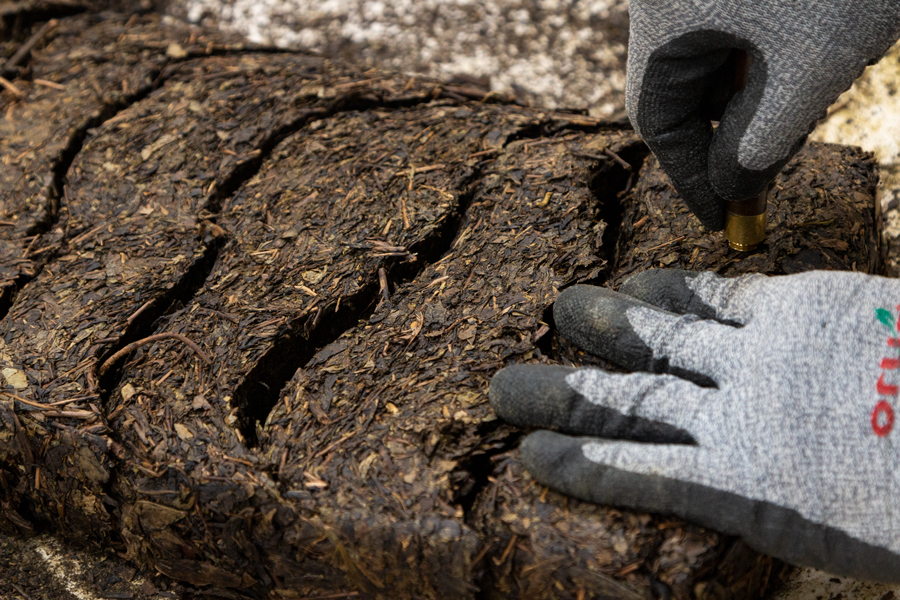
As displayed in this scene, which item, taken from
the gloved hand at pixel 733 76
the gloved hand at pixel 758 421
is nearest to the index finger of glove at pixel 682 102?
the gloved hand at pixel 733 76

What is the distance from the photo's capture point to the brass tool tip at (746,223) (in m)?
1.82

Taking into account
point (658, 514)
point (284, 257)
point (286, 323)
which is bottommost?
point (658, 514)

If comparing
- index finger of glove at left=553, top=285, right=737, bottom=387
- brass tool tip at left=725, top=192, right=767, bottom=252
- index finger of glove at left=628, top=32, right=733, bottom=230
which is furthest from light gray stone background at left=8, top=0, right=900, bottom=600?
index finger of glove at left=553, top=285, right=737, bottom=387

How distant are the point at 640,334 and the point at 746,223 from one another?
48 centimetres

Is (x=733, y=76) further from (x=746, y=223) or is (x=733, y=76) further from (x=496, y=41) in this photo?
(x=496, y=41)

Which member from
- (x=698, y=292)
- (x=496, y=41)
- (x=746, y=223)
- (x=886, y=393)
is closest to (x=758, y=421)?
(x=886, y=393)

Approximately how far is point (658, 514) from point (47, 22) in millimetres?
3299

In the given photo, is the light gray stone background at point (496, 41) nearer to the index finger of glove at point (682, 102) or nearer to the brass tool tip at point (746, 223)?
the brass tool tip at point (746, 223)

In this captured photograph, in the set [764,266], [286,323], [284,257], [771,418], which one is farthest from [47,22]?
[771,418]

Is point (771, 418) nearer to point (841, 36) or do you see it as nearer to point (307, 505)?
point (841, 36)

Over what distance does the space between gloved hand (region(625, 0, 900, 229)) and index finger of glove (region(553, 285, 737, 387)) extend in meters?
0.36

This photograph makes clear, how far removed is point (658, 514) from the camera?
4.83ft

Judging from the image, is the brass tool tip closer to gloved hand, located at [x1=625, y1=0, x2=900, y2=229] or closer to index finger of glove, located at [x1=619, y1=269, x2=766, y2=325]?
gloved hand, located at [x1=625, y1=0, x2=900, y2=229]

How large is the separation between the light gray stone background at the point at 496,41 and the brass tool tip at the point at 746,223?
4.73ft
